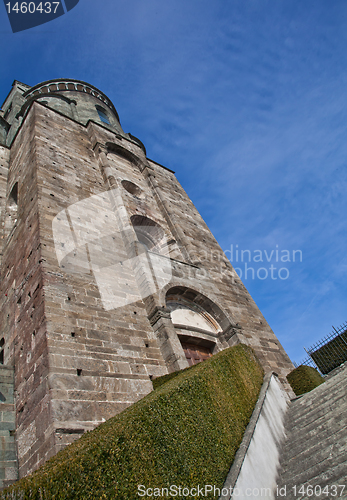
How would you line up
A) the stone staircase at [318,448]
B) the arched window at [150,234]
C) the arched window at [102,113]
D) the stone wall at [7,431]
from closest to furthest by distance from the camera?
the stone staircase at [318,448]
the stone wall at [7,431]
the arched window at [150,234]
the arched window at [102,113]

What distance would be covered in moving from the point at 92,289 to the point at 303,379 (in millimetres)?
6069

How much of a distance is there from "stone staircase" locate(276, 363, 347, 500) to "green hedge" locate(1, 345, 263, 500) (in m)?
0.79

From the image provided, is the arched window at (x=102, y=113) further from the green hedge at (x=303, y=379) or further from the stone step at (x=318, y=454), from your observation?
the stone step at (x=318, y=454)

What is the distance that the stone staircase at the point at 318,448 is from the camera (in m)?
3.87

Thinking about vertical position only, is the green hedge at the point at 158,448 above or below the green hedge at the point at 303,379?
below

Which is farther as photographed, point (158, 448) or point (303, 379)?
point (303, 379)

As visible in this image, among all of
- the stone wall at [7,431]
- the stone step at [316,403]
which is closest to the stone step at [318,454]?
the stone step at [316,403]

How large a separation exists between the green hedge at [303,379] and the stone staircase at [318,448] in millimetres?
2094

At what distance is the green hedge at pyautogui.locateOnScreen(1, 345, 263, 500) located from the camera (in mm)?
2641

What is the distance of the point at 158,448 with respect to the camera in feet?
11.2

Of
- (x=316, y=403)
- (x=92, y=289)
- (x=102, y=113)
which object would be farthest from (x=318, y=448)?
(x=102, y=113)

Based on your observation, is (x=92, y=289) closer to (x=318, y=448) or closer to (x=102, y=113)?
(x=318, y=448)

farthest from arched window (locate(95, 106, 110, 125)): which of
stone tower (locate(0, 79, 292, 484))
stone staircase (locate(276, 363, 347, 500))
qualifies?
stone staircase (locate(276, 363, 347, 500))

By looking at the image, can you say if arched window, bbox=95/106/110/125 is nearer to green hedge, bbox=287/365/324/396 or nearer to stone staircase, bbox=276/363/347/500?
green hedge, bbox=287/365/324/396
